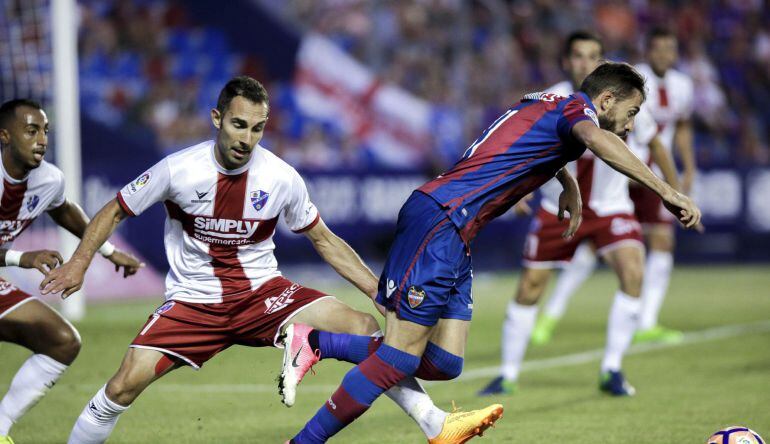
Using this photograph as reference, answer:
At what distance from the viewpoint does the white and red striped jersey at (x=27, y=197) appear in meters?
6.36

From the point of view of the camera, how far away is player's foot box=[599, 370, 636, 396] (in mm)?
8125

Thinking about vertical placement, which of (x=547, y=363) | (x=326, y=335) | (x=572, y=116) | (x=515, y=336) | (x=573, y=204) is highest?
(x=572, y=116)

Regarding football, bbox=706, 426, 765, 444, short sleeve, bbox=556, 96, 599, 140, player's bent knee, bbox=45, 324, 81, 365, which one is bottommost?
football, bbox=706, 426, 765, 444

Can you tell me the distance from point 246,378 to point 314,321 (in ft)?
11.5

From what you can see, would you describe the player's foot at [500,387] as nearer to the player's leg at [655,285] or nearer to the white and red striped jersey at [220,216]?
the white and red striped jersey at [220,216]

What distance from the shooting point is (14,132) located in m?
6.26

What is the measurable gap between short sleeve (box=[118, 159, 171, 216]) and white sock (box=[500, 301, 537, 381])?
353cm

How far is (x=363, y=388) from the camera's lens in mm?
5336

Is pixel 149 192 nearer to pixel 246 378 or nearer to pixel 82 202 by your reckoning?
pixel 246 378

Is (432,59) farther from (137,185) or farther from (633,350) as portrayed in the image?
(137,185)

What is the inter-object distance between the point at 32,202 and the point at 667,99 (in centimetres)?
647

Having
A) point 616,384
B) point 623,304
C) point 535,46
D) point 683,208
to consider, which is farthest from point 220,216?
point 535,46

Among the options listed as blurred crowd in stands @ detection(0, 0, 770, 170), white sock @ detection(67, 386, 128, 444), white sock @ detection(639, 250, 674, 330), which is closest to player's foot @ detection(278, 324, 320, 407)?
white sock @ detection(67, 386, 128, 444)

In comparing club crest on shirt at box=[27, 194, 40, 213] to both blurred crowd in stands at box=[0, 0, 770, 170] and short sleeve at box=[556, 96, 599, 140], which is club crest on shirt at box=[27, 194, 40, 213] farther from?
blurred crowd in stands at box=[0, 0, 770, 170]
